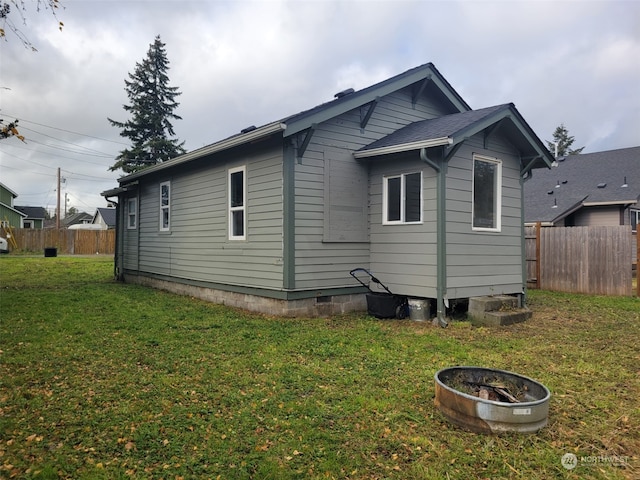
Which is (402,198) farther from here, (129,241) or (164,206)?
(129,241)

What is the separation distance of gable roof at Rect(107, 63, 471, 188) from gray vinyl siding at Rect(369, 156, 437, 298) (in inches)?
51.6

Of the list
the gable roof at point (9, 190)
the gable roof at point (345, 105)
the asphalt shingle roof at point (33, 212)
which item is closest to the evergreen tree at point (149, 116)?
the gable roof at point (9, 190)

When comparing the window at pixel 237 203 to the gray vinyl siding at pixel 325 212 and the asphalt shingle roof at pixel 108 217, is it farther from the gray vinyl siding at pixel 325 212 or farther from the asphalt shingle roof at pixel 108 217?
the asphalt shingle roof at pixel 108 217

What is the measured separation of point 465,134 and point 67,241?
3125 centimetres

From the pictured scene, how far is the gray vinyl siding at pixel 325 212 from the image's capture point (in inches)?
297

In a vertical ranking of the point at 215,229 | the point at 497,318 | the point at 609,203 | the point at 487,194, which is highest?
the point at 609,203

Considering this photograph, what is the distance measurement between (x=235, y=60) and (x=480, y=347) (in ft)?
48.1

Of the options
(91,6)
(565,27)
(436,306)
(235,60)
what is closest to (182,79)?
(235,60)

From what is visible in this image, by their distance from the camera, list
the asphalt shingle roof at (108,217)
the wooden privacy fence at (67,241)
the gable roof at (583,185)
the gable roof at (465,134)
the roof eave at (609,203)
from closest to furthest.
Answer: the gable roof at (465,134) → the roof eave at (609,203) → the gable roof at (583,185) → the wooden privacy fence at (67,241) → the asphalt shingle roof at (108,217)

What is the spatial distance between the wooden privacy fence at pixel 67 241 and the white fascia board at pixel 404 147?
27009 millimetres

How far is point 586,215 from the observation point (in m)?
17.3

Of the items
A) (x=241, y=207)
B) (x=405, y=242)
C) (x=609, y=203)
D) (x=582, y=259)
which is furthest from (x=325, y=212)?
(x=609, y=203)

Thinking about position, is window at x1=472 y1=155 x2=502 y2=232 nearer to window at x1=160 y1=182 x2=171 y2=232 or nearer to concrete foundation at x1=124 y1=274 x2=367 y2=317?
concrete foundation at x1=124 y1=274 x2=367 y2=317

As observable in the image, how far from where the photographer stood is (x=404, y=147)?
7223mm
